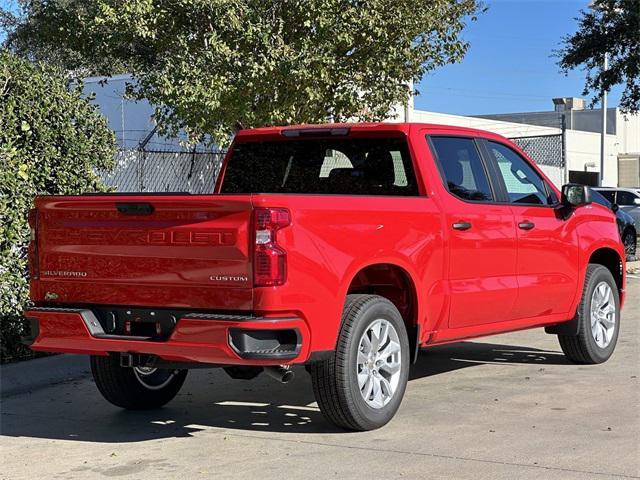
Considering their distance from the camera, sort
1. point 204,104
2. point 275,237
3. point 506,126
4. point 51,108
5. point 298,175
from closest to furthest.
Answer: point 275,237 < point 298,175 < point 51,108 < point 204,104 < point 506,126

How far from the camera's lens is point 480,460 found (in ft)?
19.8

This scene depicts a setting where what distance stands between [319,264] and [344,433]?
47.5 inches

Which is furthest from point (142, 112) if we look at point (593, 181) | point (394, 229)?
point (593, 181)

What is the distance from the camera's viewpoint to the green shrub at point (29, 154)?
29.9 feet

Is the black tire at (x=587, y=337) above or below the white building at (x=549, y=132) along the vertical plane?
below

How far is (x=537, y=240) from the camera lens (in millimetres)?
8383

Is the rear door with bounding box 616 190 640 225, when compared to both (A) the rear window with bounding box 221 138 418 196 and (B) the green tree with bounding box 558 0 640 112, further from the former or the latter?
(A) the rear window with bounding box 221 138 418 196

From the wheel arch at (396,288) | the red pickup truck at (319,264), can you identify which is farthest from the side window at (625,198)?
the wheel arch at (396,288)

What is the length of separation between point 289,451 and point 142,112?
17.8 m

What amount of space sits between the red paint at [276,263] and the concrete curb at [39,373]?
1.90 metres

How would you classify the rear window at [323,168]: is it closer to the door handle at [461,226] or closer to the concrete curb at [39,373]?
the door handle at [461,226]

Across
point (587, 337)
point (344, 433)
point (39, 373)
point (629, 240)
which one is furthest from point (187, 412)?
point (629, 240)

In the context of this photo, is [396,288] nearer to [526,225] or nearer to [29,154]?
[526,225]

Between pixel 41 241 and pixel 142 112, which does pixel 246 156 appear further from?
pixel 142 112
